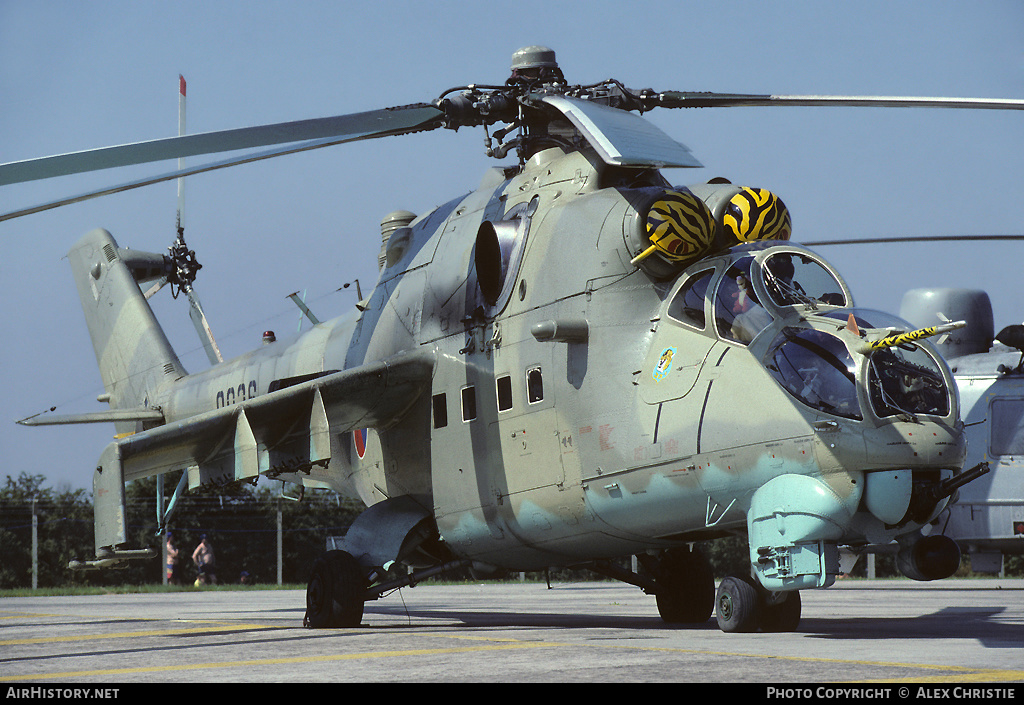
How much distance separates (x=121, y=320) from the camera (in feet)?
65.0

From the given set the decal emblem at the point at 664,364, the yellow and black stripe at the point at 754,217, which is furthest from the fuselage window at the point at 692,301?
the yellow and black stripe at the point at 754,217

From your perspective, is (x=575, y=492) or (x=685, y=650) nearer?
(x=685, y=650)

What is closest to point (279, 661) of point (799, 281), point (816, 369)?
point (816, 369)

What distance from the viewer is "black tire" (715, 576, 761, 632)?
412 inches

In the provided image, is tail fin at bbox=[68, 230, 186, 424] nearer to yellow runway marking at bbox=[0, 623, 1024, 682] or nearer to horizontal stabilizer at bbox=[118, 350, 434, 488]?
horizontal stabilizer at bbox=[118, 350, 434, 488]

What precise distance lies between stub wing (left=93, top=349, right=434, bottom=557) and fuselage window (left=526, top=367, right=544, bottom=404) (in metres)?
1.75

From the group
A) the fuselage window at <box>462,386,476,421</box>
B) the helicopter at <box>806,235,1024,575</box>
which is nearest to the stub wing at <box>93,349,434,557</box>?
the fuselage window at <box>462,386,476,421</box>

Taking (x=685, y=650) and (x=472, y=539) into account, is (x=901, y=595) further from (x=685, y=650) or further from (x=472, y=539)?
(x=685, y=650)

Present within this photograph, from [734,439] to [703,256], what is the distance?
202cm

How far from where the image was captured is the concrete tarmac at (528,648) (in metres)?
6.87

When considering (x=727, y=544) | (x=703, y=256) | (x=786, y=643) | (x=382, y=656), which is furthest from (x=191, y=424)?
(x=727, y=544)

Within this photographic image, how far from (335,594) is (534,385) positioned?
3.44 metres

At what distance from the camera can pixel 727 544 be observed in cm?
5291

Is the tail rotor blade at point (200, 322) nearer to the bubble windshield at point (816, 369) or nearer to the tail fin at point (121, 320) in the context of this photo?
the tail fin at point (121, 320)
